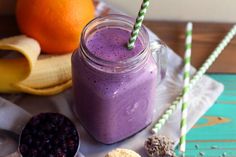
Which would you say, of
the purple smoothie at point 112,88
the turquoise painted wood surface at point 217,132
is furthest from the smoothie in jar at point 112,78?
the turquoise painted wood surface at point 217,132

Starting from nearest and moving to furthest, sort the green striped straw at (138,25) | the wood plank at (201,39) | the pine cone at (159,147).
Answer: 1. the green striped straw at (138,25)
2. the pine cone at (159,147)
3. the wood plank at (201,39)

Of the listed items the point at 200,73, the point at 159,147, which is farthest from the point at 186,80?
the point at 159,147

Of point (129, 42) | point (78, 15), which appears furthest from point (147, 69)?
point (78, 15)

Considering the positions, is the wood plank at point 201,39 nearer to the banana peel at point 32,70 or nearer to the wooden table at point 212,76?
the wooden table at point 212,76

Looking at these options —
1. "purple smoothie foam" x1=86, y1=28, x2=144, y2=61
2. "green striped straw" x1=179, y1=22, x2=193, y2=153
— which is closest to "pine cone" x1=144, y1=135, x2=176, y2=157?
"green striped straw" x1=179, y1=22, x2=193, y2=153

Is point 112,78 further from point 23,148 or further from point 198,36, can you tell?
point 198,36

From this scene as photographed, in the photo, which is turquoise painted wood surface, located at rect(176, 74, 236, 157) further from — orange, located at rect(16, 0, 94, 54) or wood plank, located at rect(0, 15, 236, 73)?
orange, located at rect(16, 0, 94, 54)

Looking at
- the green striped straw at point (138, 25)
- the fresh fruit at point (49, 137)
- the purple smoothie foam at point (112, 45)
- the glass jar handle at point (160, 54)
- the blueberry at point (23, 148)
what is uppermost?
the green striped straw at point (138, 25)
